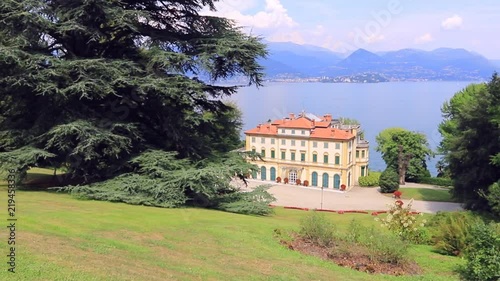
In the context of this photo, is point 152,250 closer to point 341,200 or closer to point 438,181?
point 341,200

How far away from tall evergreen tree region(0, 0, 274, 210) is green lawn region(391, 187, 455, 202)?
2733cm

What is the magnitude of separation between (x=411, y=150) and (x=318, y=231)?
4220 centimetres

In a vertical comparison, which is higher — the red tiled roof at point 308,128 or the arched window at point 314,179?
the red tiled roof at point 308,128

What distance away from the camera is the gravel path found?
3248 cm

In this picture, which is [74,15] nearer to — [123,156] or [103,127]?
→ [103,127]

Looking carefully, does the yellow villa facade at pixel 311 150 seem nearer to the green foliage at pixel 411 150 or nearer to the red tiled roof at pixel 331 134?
the red tiled roof at pixel 331 134

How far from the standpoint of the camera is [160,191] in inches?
501

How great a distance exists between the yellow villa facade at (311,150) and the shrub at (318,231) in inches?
1323

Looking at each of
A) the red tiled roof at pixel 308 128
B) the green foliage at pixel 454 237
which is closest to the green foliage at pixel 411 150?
the red tiled roof at pixel 308 128

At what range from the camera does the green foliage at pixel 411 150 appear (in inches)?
1909

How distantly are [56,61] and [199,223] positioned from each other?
19.8 ft

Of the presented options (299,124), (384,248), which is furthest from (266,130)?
(384,248)

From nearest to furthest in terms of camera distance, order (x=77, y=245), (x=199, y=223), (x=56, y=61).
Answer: (x=77, y=245)
(x=199, y=223)
(x=56, y=61)

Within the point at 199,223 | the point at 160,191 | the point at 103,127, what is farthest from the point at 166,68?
the point at 199,223
